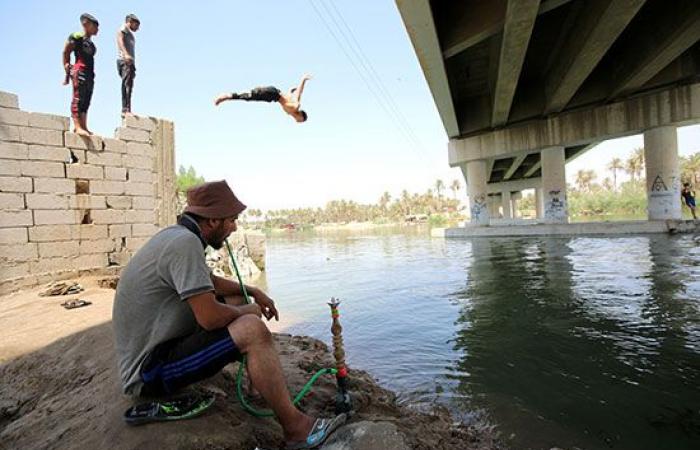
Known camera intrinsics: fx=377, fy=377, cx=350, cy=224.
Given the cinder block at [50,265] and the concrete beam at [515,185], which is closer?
the cinder block at [50,265]

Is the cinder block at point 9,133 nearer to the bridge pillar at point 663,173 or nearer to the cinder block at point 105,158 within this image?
the cinder block at point 105,158

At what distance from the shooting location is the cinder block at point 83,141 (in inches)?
315

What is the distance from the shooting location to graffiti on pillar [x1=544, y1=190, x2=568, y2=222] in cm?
2030

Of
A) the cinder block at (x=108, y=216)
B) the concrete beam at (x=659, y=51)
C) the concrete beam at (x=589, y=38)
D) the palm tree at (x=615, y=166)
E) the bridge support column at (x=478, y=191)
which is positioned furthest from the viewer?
the palm tree at (x=615, y=166)

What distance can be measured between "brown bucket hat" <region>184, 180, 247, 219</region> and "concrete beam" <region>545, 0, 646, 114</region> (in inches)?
440

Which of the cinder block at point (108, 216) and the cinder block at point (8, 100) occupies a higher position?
the cinder block at point (8, 100)

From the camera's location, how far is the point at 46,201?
25.1ft

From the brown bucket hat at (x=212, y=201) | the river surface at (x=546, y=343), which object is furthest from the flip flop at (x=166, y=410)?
the river surface at (x=546, y=343)

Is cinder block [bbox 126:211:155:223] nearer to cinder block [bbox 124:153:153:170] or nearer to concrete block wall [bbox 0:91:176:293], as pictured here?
concrete block wall [bbox 0:91:176:293]

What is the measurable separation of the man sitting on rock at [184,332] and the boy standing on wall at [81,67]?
772cm

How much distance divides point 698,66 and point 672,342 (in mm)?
16193

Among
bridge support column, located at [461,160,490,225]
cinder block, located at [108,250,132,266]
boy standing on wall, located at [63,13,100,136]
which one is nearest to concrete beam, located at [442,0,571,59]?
boy standing on wall, located at [63,13,100,136]

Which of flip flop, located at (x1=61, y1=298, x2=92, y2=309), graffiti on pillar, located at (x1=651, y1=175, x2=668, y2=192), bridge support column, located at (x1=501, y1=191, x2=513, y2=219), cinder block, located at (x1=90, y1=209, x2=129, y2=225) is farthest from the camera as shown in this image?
bridge support column, located at (x1=501, y1=191, x2=513, y2=219)

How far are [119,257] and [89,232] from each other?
0.84 m
